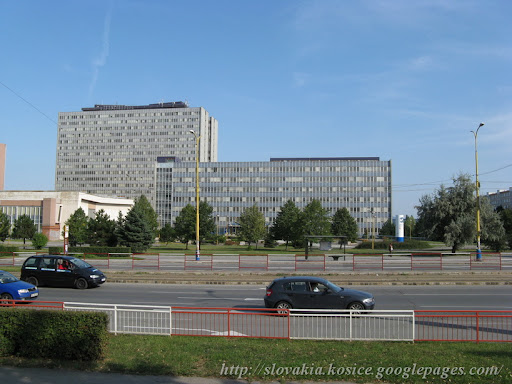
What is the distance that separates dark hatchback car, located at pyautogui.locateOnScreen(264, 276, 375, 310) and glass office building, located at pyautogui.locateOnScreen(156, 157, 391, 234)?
105 metres

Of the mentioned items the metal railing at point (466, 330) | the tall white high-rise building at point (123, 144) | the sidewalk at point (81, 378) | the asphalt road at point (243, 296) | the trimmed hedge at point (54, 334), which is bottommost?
the asphalt road at point (243, 296)

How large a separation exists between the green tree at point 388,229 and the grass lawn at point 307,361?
103m

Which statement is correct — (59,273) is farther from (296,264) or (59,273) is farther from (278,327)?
(296,264)

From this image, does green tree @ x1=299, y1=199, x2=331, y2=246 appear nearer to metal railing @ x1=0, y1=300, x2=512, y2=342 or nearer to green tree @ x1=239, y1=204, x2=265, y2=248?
green tree @ x1=239, y1=204, x2=265, y2=248

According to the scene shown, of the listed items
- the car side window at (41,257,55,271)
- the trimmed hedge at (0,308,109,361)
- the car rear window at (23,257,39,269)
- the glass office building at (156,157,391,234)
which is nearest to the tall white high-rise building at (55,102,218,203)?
the glass office building at (156,157,391,234)

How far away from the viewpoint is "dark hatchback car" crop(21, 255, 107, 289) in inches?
816

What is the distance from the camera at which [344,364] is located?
8023 millimetres

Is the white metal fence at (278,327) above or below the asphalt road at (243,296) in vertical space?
above

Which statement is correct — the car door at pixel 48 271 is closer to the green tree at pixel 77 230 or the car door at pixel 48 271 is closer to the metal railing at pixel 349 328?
the metal railing at pixel 349 328

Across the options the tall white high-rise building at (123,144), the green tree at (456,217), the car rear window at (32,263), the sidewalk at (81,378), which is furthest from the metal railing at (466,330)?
the tall white high-rise building at (123,144)

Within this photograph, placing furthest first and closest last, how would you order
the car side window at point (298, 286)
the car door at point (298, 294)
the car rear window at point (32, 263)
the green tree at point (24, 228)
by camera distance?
the green tree at point (24, 228)
the car rear window at point (32, 263)
the car side window at point (298, 286)
the car door at point (298, 294)

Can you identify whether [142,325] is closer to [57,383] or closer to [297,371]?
[57,383]

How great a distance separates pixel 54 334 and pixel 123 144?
17612 centimetres

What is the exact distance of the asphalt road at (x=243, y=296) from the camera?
16234mm
